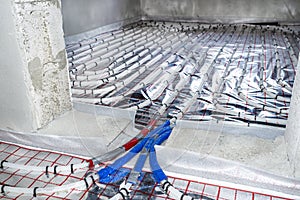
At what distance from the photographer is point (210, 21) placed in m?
5.76

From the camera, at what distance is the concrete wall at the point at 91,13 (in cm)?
370

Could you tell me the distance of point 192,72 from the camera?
262 centimetres

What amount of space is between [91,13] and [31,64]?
2924 mm

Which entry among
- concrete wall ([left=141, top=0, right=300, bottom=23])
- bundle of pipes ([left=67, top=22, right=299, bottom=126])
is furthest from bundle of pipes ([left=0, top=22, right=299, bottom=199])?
concrete wall ([left=141, top=0, right=300, bottom=23])

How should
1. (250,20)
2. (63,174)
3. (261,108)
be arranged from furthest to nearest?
1. (250,20)
2. (261,108)
3. (63,174)

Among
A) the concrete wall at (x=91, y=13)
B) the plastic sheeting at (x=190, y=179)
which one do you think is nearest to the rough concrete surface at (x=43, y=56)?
the plastic sheeting at (x=190, y=179)

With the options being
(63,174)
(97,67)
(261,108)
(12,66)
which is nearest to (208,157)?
(63,174)

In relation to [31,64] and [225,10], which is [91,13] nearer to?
[225,10]

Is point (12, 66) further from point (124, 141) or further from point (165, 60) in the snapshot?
point (165, 60)

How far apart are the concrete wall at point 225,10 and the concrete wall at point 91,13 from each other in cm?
70

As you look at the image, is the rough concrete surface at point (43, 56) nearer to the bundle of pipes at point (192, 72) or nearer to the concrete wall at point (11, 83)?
the concrete wall at point (11, 83)

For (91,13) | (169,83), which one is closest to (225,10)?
(91,13)

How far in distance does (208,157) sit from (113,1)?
162 inches

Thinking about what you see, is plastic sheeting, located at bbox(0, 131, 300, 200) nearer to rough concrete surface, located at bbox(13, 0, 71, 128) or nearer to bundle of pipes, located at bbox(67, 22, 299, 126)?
rough concrete surface, located at bbox(13, 0, 71, 128)
